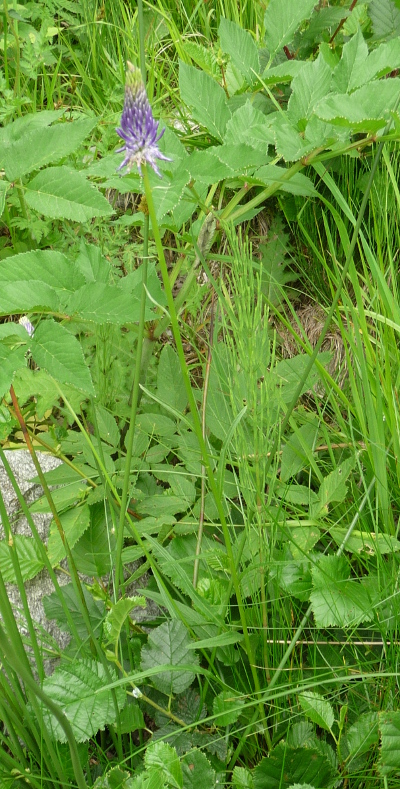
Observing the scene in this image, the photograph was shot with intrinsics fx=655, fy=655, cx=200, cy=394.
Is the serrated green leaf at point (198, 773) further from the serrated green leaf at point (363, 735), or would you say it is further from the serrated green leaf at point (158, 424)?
the serrated green leaf at point (158, 424)

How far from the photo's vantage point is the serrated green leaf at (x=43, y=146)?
44.1 inches

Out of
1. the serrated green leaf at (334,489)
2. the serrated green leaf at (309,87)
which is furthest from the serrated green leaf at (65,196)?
the serrated green leaf at (334,489)

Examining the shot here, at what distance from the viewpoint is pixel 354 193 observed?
188 centimetres

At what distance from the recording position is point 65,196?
3.85 ft

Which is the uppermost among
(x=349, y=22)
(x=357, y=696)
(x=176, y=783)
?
(x=349, y=22)

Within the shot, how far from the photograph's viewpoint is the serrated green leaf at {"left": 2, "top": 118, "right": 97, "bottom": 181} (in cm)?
112

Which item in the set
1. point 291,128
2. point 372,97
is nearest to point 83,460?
point 291,128

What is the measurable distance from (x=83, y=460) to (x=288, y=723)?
66 centimetres

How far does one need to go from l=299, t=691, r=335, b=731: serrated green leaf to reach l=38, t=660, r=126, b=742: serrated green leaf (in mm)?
297

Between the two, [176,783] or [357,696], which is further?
[357,696]

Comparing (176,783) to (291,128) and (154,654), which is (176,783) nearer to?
(154,654)

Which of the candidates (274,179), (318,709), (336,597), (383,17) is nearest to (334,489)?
(336,597)

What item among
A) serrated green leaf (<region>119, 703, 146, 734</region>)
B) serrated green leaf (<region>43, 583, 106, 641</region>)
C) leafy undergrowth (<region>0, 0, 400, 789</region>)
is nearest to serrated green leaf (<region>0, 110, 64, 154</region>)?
leafy undergrowth (<region>0, 0, 400, 789</region>)

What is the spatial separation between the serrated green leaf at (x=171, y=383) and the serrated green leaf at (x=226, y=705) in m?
0.61
